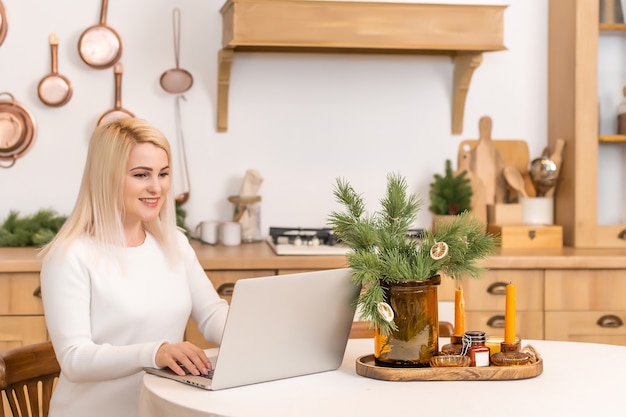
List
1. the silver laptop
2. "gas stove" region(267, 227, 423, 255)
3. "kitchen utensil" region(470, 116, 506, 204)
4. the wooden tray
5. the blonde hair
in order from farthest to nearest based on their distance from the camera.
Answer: "kitchen utensil" region(470, 116, 506, 204) < "gas stove" region(267, 227, 423, 255) < the blonde hair < the wooden tray < the silver laptop

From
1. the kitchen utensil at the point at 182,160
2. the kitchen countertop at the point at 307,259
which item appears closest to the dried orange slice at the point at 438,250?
the kitchen countertop at the point at 307,259

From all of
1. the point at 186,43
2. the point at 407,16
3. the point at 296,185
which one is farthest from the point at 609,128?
the point at 186,43

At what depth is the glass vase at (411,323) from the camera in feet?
5.85

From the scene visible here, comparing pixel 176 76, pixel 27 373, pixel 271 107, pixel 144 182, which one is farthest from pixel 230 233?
pixel 27 373

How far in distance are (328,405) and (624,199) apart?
2.61 metres

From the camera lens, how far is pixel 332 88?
378 cm

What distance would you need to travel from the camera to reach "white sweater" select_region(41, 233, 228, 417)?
1.88 m

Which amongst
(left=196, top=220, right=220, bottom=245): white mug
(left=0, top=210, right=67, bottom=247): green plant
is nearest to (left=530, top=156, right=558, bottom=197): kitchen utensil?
(left=196, top=220, right=220, bottom=245): white mug

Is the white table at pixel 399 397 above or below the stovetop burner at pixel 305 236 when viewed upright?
below

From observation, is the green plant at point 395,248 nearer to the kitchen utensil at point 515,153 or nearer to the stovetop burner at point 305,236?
the stovetop burner at point 305,236

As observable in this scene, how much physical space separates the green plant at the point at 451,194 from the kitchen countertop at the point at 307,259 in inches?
12.2

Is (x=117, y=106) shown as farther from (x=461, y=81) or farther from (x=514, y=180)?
(x=514, y=180)

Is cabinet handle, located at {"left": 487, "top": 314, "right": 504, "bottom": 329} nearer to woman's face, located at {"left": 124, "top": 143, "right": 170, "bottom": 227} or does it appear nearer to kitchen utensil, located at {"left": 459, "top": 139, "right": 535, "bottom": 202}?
kitchen utensil, located at {"left": 459, "top": 139, "right": 535, "bottom": 202}

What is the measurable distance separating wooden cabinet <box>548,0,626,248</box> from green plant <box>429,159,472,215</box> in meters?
0.40
